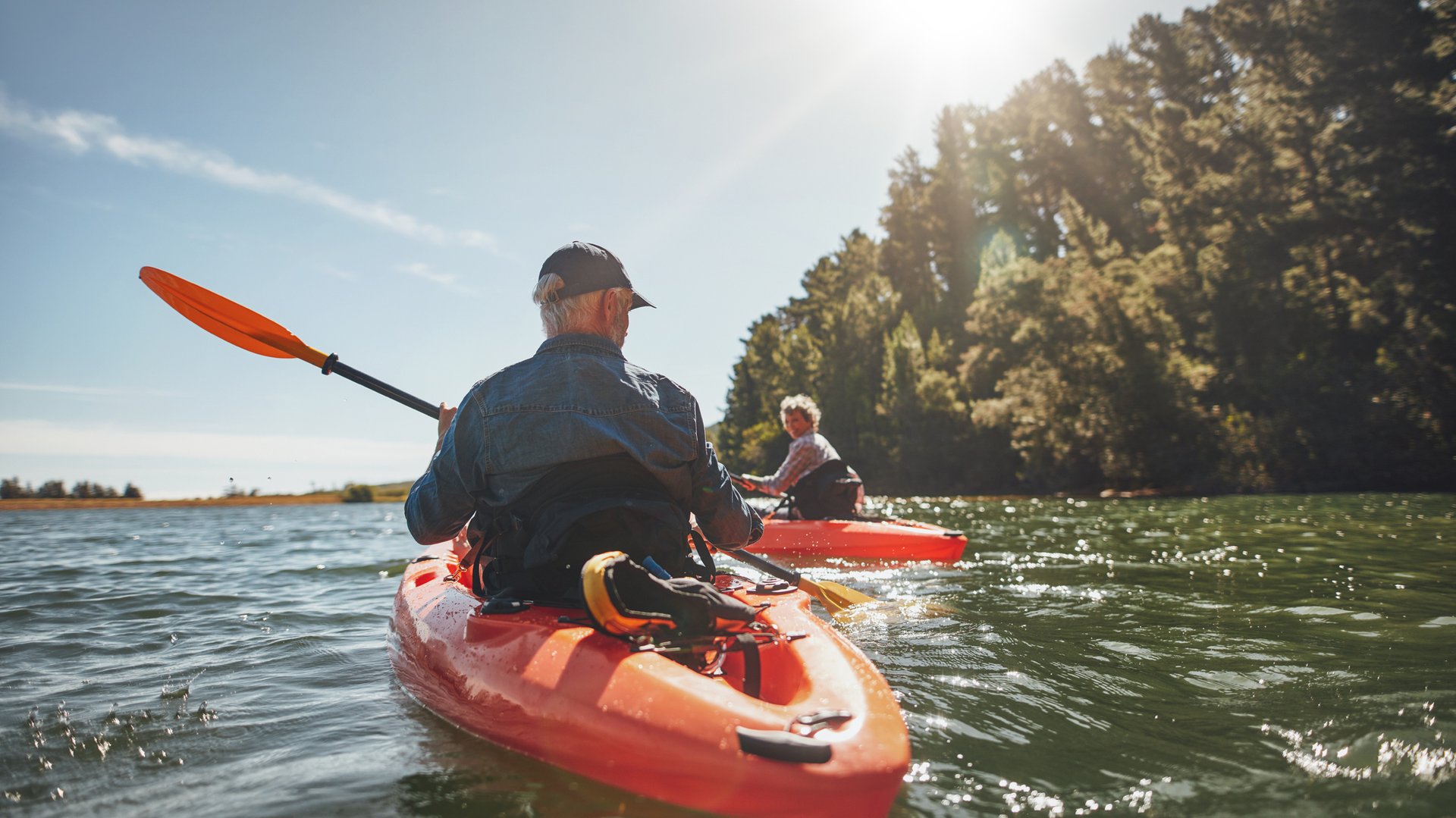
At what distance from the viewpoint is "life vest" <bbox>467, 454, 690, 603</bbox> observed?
2764 mm

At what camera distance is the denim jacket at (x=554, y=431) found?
9.09 ft

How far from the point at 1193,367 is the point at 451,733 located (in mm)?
27458

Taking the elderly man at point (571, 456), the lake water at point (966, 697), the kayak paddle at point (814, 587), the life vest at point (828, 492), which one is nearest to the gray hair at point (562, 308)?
the elderly man at point (571, 456)

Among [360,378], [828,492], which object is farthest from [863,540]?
[360,378]

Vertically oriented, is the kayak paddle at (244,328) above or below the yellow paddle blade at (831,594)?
above

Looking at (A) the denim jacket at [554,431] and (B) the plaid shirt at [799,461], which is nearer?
(A) the denim jacket at [554,431]

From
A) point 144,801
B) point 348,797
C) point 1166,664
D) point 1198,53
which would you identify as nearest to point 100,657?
point 144,801

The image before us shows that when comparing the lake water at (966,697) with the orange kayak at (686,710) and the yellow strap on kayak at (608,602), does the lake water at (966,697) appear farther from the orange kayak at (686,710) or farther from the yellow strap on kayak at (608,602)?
the yellow strap on kayak at (608,602)

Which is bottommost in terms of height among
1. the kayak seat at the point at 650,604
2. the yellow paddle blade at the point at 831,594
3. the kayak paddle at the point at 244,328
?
the yellow paddle blade at the point at 831,594

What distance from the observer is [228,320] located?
19.4ft

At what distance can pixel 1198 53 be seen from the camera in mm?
36062

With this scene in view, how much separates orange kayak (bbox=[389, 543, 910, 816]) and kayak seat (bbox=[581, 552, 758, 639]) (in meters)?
0.10

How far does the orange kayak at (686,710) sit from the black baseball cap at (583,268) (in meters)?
1.20

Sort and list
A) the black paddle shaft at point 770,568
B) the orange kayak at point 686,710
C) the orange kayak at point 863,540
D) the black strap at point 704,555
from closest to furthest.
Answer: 1. the orange kayak at point 686,710
2. the black strap at point 704,555
3. the black paddle shaft at point 770,568
4. the orange kayak at point 863,540
